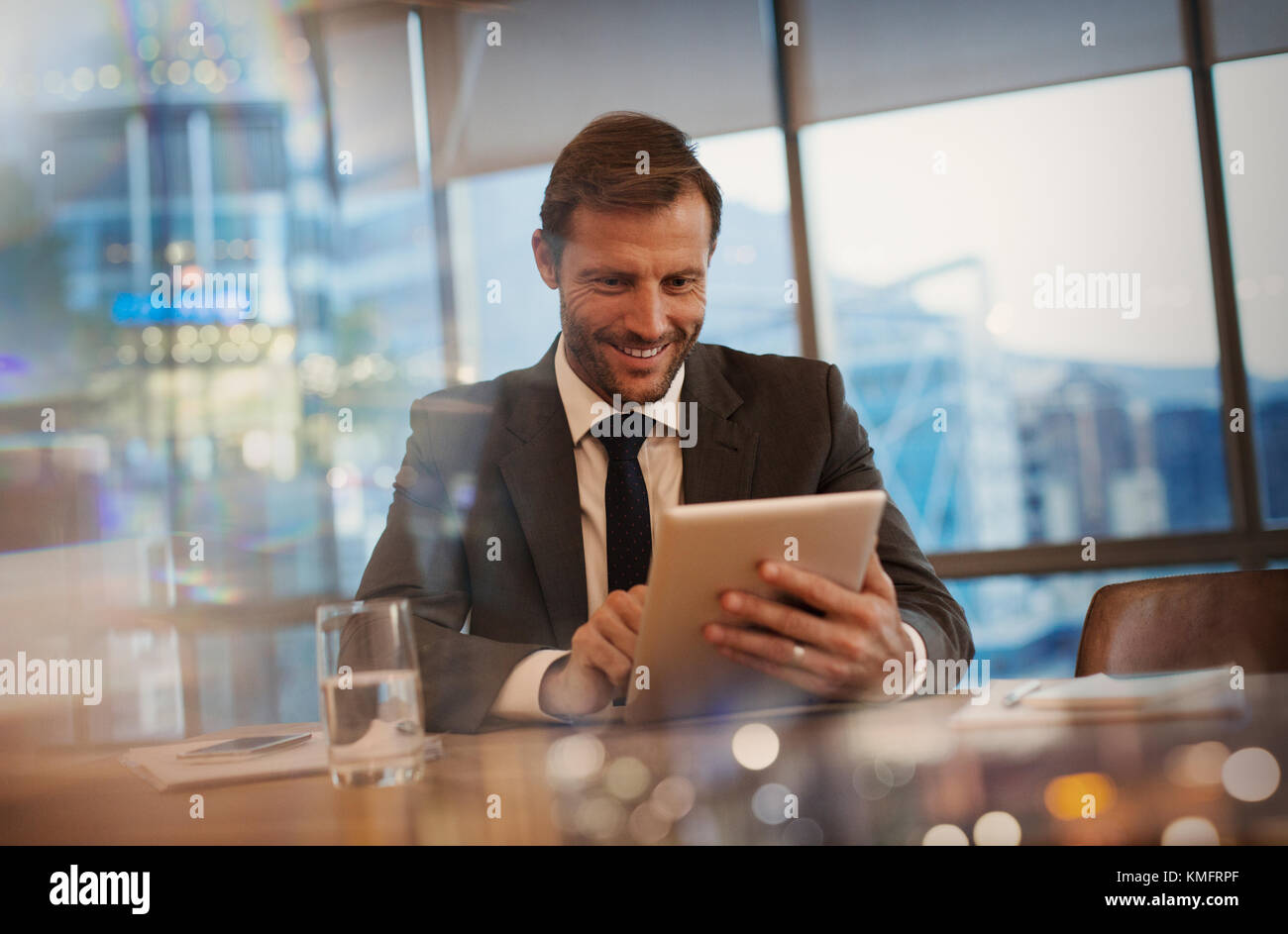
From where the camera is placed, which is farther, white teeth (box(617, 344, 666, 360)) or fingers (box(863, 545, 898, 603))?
white teeth (box(617, 344, 666, 360))

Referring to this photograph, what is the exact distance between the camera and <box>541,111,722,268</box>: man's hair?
1796 millimetres

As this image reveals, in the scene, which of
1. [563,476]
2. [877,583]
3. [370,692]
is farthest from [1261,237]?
[370,692]

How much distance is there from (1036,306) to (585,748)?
11.5 feet

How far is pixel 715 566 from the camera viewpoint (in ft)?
3.29

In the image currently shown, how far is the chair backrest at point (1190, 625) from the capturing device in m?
1.51

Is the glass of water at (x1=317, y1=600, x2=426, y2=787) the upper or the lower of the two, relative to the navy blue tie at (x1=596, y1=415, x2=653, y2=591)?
lower

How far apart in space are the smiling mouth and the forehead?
0.16 m

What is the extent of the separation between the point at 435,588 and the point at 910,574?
0.74 meters

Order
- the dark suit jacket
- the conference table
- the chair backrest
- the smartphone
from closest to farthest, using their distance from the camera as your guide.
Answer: the conference table
the smartphone
the chair backrest
the dark suit jacket

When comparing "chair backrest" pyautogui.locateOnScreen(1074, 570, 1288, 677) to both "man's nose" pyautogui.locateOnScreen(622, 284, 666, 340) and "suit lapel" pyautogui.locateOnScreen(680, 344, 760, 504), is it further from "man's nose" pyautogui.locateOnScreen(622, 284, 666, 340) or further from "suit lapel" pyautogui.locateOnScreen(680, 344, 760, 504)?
"man's nose" pyautogui.locateOnScreen(622, 284, 666, 340)
